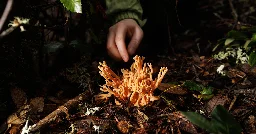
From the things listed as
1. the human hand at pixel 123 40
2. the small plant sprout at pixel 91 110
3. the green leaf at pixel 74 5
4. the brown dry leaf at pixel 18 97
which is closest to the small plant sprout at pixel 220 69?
the human hand at pixel 123 40

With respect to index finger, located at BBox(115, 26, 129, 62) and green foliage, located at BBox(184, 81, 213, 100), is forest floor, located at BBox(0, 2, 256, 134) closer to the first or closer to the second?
green foliage, located at BBox(184, 81, 213, 100)

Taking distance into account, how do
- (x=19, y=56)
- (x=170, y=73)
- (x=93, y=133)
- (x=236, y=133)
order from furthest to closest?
(x=170, y=73) < (x=19, y=56) < (x=93, y=133) < (x=236, y=133)

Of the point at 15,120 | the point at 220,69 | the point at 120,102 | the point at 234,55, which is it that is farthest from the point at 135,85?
the point at 234,55

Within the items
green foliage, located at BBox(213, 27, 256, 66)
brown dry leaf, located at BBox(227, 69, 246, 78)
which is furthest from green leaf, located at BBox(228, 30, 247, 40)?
brown dry leaf, located at BBox(227, 69, 246, 78)

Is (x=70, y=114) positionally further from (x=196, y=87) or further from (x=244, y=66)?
(x=244, y=66)

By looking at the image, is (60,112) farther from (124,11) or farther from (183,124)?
(124,11)

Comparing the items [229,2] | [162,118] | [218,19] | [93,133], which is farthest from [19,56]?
[229,2]
